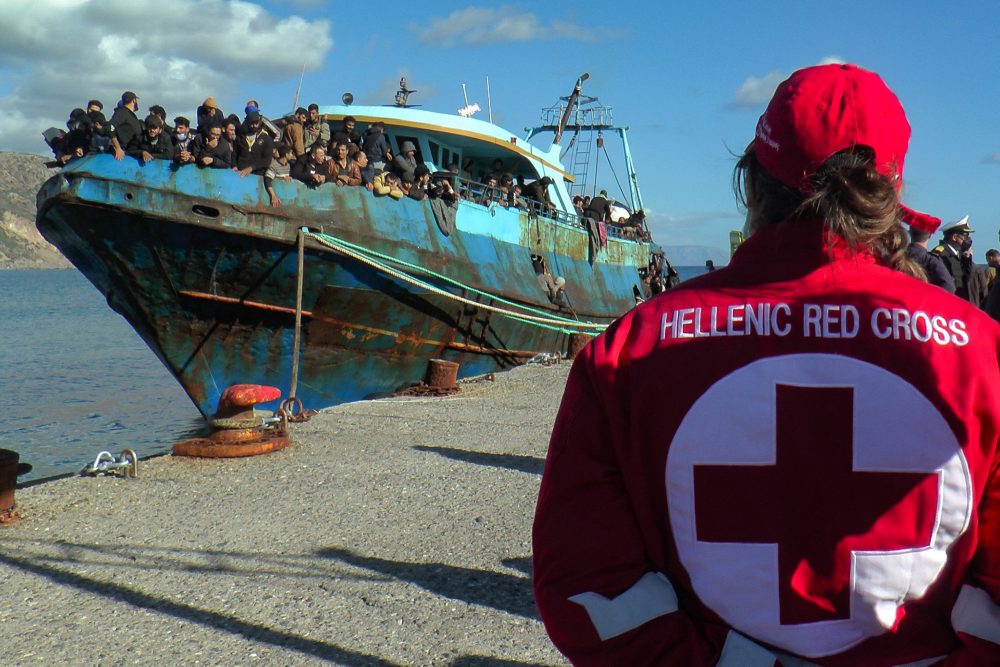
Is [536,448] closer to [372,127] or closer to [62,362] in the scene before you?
[372,127]

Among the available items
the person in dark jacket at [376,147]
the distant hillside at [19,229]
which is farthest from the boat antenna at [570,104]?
the distant hillside at [19,229]

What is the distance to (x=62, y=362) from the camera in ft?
86.6

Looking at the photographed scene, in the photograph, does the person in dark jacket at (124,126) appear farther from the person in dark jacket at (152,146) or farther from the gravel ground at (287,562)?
the gravel ground at (287,562)

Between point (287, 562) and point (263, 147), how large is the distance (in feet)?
22.3

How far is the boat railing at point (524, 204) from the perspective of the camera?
13102mm

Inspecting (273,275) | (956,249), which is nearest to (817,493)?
(956,249)

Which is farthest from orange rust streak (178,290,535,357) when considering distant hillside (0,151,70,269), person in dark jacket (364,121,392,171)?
distant hillside (0,151,70,269)

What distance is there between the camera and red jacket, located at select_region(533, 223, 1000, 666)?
1.18 meters

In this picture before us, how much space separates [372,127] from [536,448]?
6921 millimetres

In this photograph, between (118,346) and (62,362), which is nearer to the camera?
(62,362)

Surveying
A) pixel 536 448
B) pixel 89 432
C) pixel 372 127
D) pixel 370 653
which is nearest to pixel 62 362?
pixel 89 432

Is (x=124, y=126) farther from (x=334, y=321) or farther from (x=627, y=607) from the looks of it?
(x=627, y=607)

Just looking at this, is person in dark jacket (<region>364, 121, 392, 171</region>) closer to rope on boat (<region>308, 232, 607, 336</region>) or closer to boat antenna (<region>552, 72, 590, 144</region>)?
rope on boat (<region>308, 232, 607, 336</region>)

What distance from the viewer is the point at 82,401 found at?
730 inches
